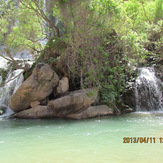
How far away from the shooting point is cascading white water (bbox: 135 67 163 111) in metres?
9.93

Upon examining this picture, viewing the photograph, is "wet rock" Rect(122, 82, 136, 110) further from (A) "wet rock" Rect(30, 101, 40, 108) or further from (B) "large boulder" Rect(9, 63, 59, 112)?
(A) "wet rock" Rect(30, 101, 40, 108)

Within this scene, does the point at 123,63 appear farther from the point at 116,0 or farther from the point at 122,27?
the point at 116,0

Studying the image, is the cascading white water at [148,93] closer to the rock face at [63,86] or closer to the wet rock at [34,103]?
the rock face at [63,86]

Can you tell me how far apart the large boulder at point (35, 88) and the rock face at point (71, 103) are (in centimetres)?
96

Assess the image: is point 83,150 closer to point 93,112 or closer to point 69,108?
point 93,112

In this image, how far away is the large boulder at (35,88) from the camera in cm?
905

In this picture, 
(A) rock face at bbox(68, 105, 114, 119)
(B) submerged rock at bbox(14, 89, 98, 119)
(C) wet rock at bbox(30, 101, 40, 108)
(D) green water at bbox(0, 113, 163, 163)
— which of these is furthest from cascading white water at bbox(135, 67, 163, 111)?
(C) wet rock at bbox(30, 101, 40, 108)

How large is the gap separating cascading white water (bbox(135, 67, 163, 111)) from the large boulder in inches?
190

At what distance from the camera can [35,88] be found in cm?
906

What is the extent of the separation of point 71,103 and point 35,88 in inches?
80.8

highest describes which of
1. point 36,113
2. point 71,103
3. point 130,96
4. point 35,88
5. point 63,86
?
point 63,86

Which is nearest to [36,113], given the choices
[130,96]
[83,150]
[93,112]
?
[93,112]

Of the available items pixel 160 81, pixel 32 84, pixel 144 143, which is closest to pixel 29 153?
pixel 144 143
